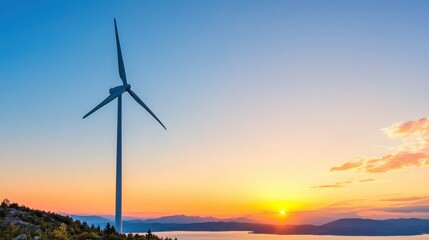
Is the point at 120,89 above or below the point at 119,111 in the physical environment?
above

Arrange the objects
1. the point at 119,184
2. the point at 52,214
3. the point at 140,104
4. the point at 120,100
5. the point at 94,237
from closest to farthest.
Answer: the point at 94,237
the point at 52,214
the point at 119,184
the point at 120,100
the point at 140,104

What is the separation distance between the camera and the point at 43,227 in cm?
3631

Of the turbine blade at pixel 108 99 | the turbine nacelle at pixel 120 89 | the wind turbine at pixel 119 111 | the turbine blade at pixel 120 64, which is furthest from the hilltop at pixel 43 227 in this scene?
the turbine blade at pixel 120 64

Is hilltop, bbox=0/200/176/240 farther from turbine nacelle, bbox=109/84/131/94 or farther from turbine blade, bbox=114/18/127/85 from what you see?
turbine blade, bbox=114/18/127/85

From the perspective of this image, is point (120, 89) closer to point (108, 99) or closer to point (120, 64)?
point (108, 99)

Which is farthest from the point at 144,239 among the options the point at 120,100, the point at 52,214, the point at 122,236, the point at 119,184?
the point at 120,100

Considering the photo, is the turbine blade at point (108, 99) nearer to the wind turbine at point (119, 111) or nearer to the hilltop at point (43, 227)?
the wind turbine at point (119, 111)

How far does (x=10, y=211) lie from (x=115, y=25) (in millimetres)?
35416

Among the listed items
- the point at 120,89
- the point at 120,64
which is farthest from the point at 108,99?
the point at 120,64

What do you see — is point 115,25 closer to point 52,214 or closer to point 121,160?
point 121,160

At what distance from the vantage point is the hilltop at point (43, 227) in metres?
32.8

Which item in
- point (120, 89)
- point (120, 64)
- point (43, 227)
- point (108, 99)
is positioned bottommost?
point (43, 227)

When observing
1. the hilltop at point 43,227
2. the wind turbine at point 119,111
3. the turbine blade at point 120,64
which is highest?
the turbine blade at point 120,64

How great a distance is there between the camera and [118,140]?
56781 mm
